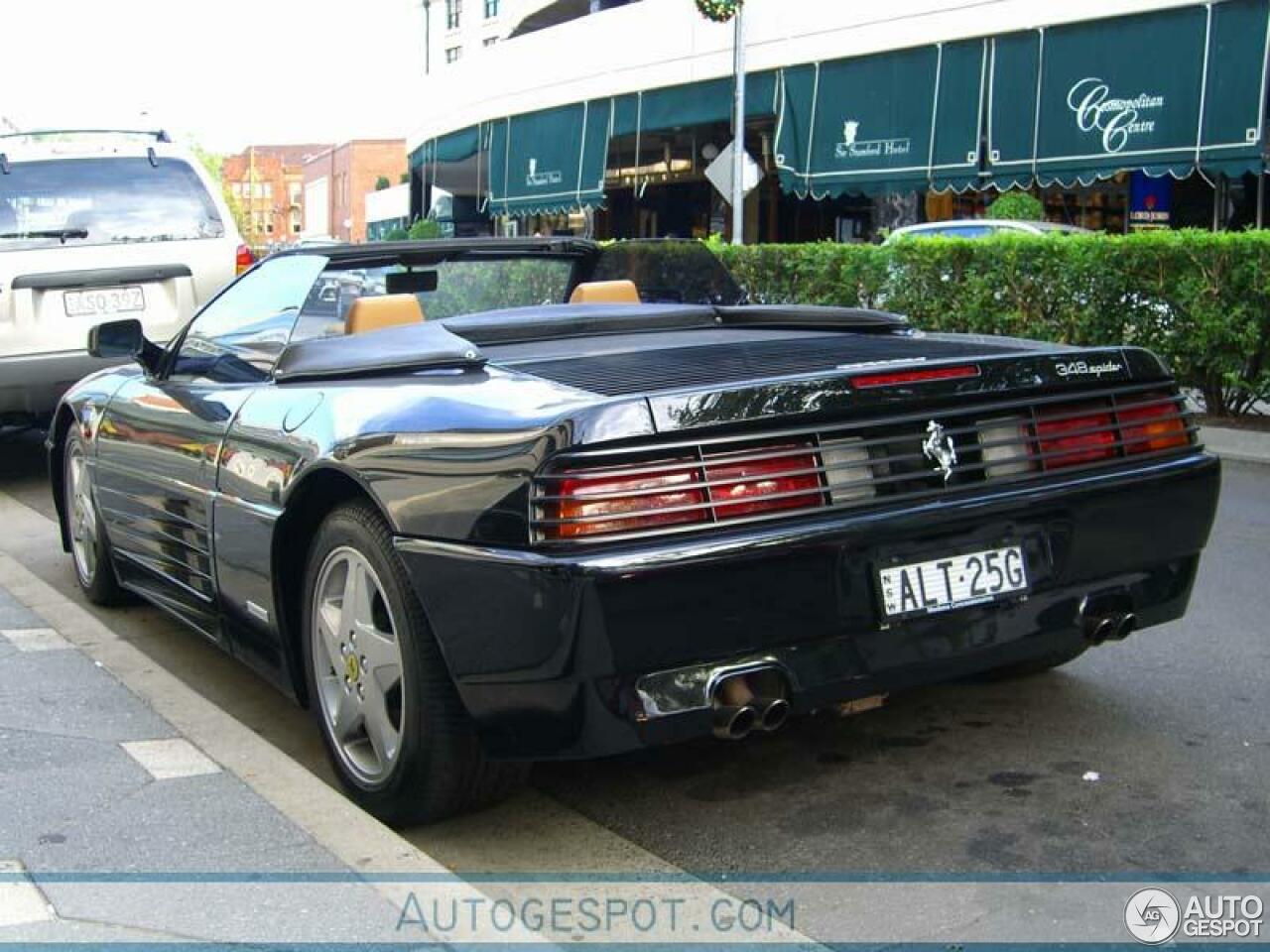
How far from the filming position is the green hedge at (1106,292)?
10.8 m

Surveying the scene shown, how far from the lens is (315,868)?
322 cm

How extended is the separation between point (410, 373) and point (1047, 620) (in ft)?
5.58

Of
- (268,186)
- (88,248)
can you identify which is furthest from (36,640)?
(268,186)

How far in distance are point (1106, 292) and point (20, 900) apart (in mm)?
9965

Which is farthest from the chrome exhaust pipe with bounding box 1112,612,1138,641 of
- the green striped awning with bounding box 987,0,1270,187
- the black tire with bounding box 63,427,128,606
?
the green striped awning with bounding box 987,0,1270,187

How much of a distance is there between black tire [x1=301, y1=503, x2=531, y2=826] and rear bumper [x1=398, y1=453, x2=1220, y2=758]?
0.35ft

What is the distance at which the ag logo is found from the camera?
3.02 m

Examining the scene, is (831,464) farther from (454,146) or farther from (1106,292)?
(454,146)

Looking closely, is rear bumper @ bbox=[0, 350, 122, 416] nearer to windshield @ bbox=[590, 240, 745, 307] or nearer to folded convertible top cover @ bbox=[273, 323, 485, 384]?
windshield @ bbox=[590, 240, 745, 307]

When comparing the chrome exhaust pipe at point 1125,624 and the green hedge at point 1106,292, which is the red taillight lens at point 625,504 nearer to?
the chrome exhaust pipe at point 1125,624

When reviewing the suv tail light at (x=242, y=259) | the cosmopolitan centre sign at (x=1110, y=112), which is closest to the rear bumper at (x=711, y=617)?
the suv tail light at (x=242, y=259)

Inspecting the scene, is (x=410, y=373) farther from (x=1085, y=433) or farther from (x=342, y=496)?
(x=1085, y=433)

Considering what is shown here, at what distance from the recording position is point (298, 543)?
13.4ft

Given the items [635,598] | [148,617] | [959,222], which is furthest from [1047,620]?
[959,222]
